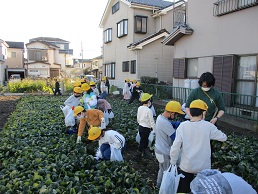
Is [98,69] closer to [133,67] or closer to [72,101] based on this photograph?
[133,67]

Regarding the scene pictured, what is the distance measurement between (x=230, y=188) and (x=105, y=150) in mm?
3536

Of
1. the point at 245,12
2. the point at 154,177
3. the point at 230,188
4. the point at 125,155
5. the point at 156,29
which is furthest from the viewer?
the point at 156,29

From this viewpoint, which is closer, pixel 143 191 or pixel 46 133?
pixel 143 191

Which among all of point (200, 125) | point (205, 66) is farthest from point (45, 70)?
point (200, 125)

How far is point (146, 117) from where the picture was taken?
211 inches

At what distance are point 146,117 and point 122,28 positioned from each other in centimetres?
1724

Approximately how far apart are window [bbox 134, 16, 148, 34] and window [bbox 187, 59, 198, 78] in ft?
27.4

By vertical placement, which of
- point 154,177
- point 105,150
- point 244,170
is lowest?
point 154,177

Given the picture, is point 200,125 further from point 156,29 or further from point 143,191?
point 156,29

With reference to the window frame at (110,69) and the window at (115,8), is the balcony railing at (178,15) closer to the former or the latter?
the window at (115,8)

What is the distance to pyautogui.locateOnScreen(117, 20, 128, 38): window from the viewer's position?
20659 mm

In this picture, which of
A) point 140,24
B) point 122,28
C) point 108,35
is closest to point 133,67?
point 140,24

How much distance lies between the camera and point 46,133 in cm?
688

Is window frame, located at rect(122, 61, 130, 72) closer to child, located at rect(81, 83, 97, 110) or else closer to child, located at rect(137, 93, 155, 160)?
child, located at rect(81, 83, 97, 110)
